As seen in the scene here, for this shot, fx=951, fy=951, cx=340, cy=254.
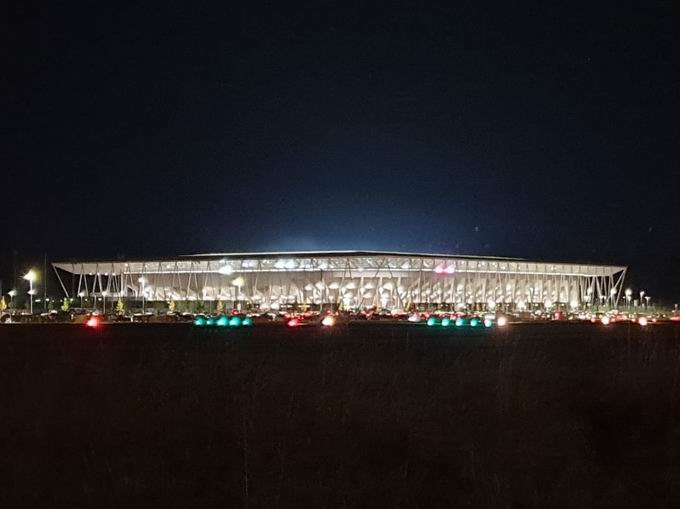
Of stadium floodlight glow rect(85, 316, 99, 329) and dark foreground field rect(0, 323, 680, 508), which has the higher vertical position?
stadium floodlight glow rect(85, 316, 99, 329)

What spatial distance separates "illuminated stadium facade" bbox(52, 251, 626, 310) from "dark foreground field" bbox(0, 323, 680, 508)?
342 ft

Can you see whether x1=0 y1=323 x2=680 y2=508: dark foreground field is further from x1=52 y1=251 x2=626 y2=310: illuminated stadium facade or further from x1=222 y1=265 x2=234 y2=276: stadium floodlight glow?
x1=222 y1=265 x2=234 y2=276: stadium floodlight glow

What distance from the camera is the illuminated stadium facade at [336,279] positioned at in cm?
12988

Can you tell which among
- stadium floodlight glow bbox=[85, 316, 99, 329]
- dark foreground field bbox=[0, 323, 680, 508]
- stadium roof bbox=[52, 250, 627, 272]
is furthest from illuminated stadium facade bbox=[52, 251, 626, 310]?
dark foreground field bbox=[0, 323, 680, 508]

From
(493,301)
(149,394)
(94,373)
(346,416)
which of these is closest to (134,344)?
(94,373)

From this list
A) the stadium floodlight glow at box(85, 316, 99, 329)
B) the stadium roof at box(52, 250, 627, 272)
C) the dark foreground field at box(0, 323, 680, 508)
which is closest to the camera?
the dark foreground field at box(0, 323, 680, 508)

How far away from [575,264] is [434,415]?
131815mm

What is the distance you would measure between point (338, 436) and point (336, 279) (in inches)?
4927

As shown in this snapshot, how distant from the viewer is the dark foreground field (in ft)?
34.8

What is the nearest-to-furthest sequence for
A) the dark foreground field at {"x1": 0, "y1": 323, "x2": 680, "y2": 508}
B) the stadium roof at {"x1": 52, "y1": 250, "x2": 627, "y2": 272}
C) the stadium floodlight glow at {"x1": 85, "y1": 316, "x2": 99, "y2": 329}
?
the dark foreground field at {"x1": 0, "y1": 323, "x2": 680, "y2": 508}, the stadium floodlight glow at {"x1": 85, "y1": 316, "x2": 99, "y2": 329}, the stadium roof at {"x1": 52, "y1": 250, "x2": 627, "y2": 272}

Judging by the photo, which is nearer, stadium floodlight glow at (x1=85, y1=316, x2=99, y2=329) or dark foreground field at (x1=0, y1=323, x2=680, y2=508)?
dark foreground field at (x1=0, y1=323, x2=680, y2=508)

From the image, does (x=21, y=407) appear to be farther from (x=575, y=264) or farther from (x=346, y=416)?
(x=575, y=264)

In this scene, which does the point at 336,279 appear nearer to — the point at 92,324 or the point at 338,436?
the point at 92,324

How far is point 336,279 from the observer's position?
138m
